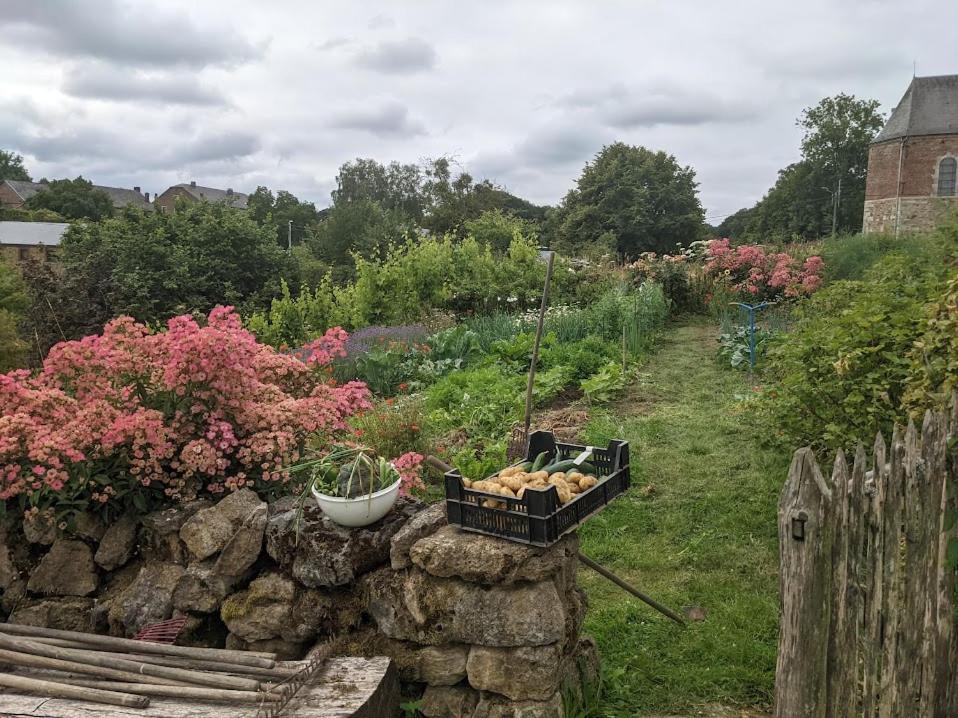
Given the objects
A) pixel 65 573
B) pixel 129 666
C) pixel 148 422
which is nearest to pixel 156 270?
pixel 65 573

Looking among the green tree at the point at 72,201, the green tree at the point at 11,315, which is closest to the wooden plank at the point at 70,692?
the green tree at the point at 11,315

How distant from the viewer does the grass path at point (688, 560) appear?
3445mm

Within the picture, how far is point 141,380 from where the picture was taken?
386 cm

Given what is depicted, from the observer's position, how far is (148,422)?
11.3ft

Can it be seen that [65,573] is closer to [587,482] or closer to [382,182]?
[587,482]

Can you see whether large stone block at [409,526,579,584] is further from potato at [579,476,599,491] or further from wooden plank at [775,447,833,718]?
wooden plank at [775,447,833,718]

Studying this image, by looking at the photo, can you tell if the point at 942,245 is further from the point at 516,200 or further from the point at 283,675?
the point at 516,200

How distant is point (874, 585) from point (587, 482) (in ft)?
3.69

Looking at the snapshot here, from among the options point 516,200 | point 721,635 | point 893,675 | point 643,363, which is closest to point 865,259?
point 643,363

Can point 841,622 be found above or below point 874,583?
below

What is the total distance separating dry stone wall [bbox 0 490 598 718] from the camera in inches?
112

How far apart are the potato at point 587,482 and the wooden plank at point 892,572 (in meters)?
1.11

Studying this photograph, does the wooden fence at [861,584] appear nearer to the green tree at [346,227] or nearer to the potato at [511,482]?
the potato at [511,482]

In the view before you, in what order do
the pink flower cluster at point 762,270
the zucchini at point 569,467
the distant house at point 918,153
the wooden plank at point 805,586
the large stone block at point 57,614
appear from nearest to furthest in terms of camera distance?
the wooden plank at point 805,586, the zucchini at point 569,467, the large stone block at point 57,614, the pink flower cluster at point 762,270, the distant house at point 918,153
